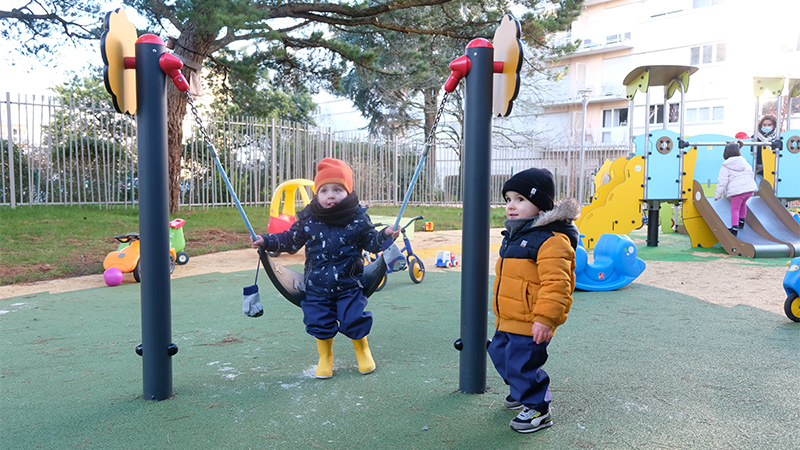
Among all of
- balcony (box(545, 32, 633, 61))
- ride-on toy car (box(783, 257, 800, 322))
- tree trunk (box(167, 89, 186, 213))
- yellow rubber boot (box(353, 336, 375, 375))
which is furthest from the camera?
balcony (box(545, 32, 633, 61))

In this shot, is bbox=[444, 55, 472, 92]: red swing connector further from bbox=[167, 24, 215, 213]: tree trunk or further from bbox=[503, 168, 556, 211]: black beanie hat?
bbox=[167, 24, 215, 213]: tree trunk

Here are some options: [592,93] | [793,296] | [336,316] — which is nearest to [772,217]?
[793,296]

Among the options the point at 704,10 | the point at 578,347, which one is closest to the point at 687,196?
the point at 578,347

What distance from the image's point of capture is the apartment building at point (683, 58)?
2666 centimetres

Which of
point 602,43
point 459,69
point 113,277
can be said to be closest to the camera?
point 459,69

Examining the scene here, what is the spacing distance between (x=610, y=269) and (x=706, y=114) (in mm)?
27688

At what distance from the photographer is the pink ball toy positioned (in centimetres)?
570

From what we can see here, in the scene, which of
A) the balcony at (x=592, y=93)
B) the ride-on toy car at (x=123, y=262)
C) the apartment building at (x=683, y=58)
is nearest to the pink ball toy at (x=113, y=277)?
the ride-on toy car at (x=123, y=262)

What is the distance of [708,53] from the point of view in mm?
28297

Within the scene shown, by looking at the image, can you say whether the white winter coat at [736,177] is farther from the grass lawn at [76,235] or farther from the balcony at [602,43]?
the balcony at [602,43]

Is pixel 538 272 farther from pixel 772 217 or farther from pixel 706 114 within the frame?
pixel 706 114

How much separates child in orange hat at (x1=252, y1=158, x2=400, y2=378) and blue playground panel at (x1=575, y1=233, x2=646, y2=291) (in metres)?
3.22

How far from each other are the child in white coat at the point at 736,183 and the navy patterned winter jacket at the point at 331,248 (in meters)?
7.82

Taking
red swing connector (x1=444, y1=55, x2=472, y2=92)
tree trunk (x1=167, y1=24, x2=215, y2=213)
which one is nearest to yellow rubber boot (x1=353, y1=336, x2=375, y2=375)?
red swing connector (x1=444, y1=55, x2=472, y2=92)
